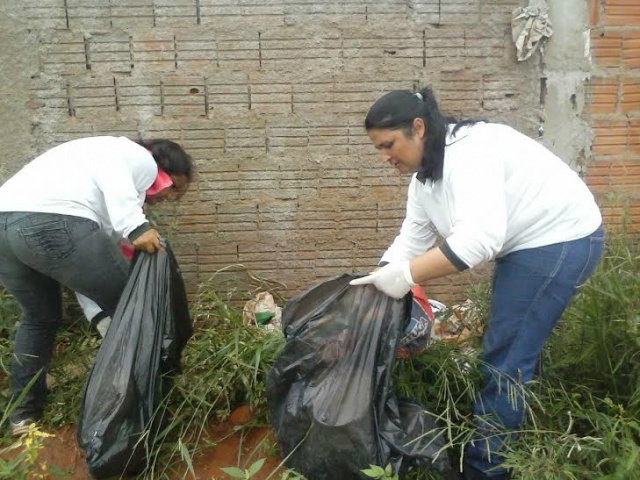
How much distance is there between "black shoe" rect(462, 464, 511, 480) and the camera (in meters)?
2.36

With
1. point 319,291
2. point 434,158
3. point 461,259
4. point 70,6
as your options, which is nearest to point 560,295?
point 461,259

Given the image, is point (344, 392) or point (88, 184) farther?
point (88, 184)

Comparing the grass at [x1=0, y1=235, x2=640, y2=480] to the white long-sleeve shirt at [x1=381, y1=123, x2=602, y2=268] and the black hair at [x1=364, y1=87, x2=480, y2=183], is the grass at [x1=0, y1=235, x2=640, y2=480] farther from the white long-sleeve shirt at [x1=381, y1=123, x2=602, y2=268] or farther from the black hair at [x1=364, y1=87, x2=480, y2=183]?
the black hair at [x1=364, y1=87, x2=480, y2=183]

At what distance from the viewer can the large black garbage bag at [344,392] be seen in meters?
2.16

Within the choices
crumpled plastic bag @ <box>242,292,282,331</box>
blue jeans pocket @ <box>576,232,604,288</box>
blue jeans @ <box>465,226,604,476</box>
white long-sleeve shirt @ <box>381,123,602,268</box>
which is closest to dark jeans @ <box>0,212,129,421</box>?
crumpled plastic bag @ <box>242,292,282,331</box>

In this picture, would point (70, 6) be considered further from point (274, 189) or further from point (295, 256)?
point (295, 256)

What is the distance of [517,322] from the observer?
→ 7.35 ft

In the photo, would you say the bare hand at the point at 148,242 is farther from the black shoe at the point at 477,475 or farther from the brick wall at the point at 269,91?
the black shoe at the point at 477,475

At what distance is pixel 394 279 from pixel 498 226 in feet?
1.32

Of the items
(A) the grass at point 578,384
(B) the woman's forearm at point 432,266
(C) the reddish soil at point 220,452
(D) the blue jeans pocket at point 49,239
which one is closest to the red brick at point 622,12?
(A) the grass at point 578,384

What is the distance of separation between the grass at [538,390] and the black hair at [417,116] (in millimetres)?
861

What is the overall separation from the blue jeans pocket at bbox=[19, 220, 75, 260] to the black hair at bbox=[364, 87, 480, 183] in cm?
129

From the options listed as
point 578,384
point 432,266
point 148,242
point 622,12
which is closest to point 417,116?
point 432,266

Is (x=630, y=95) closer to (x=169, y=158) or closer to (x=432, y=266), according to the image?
(x=432, y=266)
